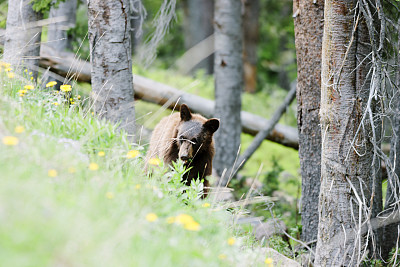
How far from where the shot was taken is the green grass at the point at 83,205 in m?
2.11

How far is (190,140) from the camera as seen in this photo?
564 centimetres

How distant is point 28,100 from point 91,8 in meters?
1.38

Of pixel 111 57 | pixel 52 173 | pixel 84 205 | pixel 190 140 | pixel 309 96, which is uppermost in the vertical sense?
pixel 111 57

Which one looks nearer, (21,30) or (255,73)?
(21,30)

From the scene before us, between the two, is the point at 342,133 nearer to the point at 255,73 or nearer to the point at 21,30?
the point at 21,30

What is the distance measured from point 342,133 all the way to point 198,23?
1820 cm

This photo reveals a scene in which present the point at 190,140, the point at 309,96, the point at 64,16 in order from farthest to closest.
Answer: the point at 64,16 → the point at 190,140 → the point at 309,96

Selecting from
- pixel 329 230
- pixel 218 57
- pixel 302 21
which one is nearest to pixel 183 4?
pixel 218 57

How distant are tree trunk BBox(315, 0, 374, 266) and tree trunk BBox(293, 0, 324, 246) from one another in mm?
707

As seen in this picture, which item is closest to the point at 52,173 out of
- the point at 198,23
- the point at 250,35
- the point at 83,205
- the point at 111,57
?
the point at 83,205

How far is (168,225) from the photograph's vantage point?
2.93 metres

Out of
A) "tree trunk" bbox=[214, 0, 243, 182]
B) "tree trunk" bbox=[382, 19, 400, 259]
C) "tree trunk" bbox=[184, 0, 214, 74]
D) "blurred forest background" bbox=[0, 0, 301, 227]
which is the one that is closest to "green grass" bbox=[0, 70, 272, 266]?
"blurred forest background" bbox=[0, 0, 301, 227]

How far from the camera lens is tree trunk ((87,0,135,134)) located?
4730 millimetres

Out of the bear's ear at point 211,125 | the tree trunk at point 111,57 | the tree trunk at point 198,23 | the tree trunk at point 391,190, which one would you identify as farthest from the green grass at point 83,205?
the tree trunk at point 198,23
